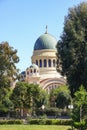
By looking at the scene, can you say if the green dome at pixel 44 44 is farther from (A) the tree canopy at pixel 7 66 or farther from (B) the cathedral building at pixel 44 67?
(A) the tree canopy at pixel 7 66

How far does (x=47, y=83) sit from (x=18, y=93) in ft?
128

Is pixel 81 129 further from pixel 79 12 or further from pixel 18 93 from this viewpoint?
pixel 18 93

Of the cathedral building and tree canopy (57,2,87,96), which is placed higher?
the cathedral building

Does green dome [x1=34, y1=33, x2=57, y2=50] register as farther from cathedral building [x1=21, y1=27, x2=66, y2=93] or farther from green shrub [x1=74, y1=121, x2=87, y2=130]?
green shrub [x1=74, y1=121, x2=87, y2=130]

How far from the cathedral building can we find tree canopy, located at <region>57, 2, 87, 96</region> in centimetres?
6761

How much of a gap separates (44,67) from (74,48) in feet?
256

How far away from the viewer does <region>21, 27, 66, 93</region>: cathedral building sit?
110 metres

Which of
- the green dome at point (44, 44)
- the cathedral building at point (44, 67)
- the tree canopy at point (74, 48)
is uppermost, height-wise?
the green dome at point (44, 44)

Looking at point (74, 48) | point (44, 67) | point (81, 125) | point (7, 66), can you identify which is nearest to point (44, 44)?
point (44, 67)

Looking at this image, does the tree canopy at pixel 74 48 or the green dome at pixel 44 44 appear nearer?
the tree canopy at pixel 74 48

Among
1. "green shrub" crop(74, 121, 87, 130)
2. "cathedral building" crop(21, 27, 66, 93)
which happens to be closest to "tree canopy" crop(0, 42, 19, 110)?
"green shrub" crop(74, 121, 87, 130)

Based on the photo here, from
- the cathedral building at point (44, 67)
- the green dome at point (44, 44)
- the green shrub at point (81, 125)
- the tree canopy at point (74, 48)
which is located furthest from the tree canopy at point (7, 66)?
the green dome at point (44, 44)

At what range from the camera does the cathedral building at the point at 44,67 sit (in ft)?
362

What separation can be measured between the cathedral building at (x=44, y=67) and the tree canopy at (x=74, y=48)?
67608 millimetres
